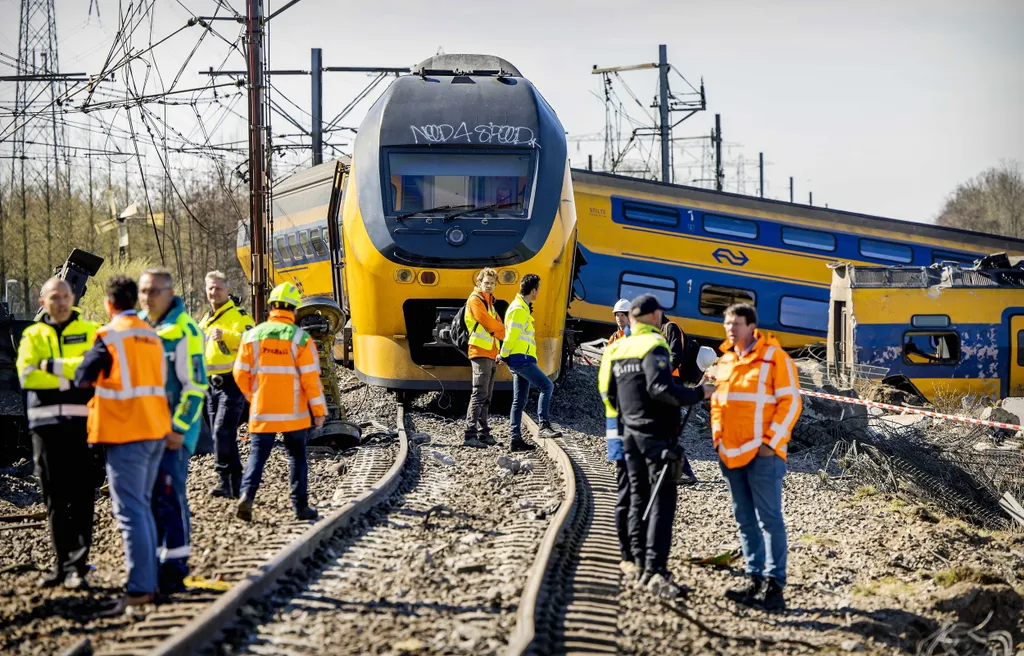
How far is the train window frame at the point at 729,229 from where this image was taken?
71.7ft

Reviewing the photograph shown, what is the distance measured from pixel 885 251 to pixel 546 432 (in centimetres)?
1339

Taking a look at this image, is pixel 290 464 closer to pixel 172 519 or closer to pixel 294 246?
pixel 172 519

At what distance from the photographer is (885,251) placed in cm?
2331

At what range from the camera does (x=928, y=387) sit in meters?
20.4

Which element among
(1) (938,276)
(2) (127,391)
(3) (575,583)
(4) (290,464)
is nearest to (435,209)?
(4) (290,464)

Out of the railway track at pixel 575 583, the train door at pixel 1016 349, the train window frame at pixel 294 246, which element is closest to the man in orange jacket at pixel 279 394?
the railway track at pixel 575 583

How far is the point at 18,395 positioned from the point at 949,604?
394 inches

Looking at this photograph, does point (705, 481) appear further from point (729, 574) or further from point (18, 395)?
point (18, 395)

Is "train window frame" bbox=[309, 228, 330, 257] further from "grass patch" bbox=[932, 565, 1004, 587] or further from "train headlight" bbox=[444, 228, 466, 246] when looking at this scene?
"grass patch" bbox=[932, 565, 1004, 587]

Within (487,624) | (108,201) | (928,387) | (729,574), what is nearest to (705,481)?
(729,574)

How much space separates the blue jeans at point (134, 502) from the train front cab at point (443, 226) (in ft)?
22.4

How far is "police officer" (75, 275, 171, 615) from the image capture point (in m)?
6.01

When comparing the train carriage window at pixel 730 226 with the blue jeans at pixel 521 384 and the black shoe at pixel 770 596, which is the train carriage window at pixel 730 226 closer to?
the blue jeans at pixel 521 384

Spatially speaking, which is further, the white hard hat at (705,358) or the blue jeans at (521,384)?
the blue jeans at (521,384)
